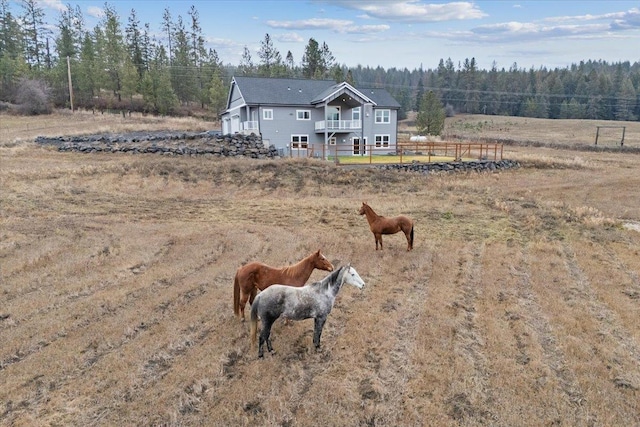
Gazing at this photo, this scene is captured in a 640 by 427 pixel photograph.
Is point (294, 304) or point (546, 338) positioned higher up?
point (294, 304)

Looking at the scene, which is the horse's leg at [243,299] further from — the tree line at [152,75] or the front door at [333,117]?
the tree line at [152,75]

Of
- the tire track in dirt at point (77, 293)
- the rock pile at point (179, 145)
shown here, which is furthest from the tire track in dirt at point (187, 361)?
the rock pile at point (179, 145)

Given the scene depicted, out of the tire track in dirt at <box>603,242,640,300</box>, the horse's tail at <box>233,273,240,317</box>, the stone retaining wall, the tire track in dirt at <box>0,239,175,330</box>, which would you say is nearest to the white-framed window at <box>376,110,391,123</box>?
the stone retaining wall

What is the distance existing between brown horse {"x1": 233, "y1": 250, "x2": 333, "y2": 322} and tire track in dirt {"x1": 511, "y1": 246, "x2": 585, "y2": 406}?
363cm

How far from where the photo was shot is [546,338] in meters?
6.62

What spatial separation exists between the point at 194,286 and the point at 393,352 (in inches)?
177

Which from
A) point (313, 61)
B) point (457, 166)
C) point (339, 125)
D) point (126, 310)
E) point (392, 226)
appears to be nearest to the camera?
point (126, 310)

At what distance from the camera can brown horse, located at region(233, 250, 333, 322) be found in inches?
267

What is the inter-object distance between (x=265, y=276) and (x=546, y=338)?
15.4 feet

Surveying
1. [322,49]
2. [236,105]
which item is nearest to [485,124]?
[322,49]

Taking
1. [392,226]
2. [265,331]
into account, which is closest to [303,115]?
[392,226]

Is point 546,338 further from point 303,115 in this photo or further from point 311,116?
point 311,116

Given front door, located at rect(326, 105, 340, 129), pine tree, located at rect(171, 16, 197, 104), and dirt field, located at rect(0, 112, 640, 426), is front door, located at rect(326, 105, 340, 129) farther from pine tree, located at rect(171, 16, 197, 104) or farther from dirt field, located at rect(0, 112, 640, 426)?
pine tree, located at rect(171, 16, 197, 104)

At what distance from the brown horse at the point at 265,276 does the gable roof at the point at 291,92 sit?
2618cm
